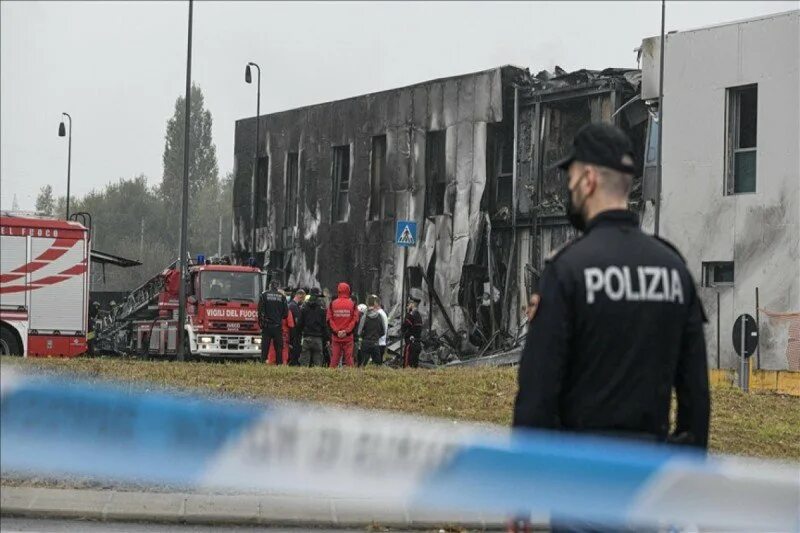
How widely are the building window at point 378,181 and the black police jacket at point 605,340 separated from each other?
39010 mm

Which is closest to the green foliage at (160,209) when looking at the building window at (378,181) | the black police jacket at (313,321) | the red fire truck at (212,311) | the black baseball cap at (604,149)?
the red fire truck at (212,311)

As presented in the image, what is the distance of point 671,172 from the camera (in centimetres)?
3281

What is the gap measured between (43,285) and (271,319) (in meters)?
5.07

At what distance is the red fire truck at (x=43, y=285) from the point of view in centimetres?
2670

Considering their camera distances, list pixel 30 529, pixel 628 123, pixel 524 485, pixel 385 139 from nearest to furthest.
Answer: pixel 524 485
pixel 30 529
pixel 628 123
pixel 385 139

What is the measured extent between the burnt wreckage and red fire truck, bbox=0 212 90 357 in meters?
7.23

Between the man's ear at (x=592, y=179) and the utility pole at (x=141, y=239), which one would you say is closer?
the man's ear at (x=592, y=179)

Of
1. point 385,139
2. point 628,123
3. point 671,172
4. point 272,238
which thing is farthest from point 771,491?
point 272,238

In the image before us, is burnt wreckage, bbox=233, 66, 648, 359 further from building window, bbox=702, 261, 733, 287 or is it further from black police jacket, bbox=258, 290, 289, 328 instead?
black police jacket, bbox=258, 290, 289, 328

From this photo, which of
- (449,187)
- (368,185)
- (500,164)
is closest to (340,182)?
(368,185)

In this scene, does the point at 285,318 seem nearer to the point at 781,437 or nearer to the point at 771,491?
the point at 781,437

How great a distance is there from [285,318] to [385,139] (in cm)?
1771

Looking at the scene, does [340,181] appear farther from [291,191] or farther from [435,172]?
[435,172]

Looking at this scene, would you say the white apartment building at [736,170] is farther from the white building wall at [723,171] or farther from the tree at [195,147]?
the tree at [195,147]
